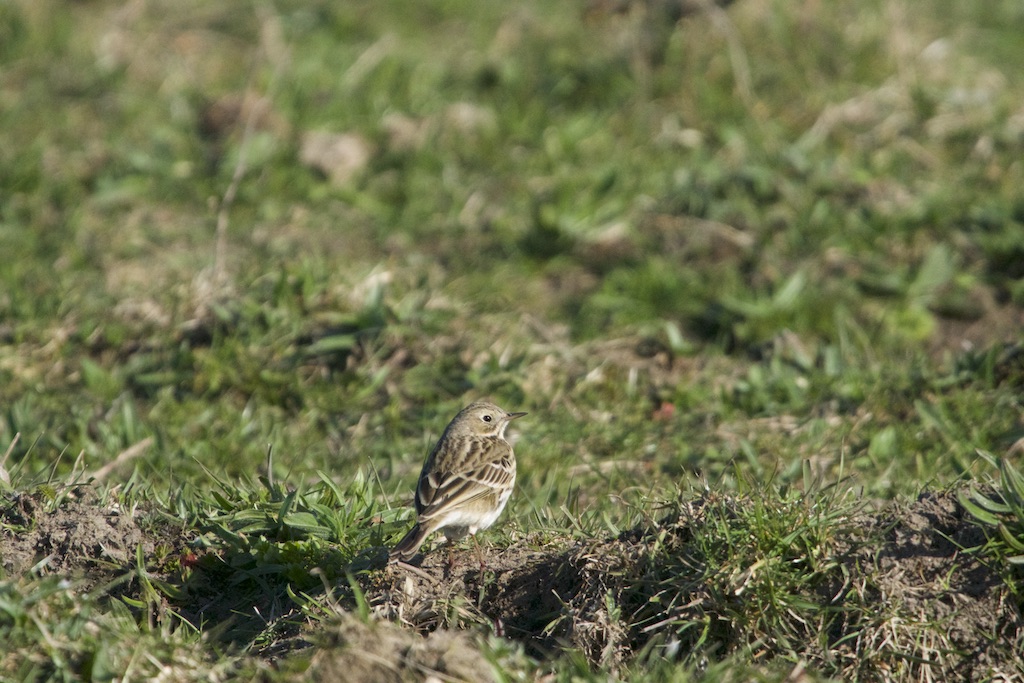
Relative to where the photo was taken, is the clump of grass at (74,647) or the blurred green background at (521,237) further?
the blurred green background at (521,237)

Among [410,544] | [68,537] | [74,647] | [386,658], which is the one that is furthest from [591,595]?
[68,537]

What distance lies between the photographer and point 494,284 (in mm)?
8688

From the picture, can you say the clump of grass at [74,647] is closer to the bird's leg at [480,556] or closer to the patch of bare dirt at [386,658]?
the patch of bare dirt at [386,658]

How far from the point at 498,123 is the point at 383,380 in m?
3.53

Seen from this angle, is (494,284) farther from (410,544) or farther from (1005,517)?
(1005,517)

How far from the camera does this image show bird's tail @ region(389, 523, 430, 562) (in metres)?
4.91

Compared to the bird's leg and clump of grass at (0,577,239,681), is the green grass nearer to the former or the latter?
clump of grass at (0,577,239,681)

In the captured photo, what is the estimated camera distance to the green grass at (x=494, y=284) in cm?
511

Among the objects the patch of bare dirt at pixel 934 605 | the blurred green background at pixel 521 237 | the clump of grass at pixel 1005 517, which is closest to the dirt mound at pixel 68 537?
the blurred green background at pixel 521 237

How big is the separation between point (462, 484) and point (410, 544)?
49 centimetres

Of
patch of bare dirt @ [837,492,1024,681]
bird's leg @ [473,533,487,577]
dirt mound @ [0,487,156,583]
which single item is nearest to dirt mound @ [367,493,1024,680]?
patch of bare dirt @ [837,492,1024,681]

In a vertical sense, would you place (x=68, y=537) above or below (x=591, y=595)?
above

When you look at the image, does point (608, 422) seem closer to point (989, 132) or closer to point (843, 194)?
point (843, 194)

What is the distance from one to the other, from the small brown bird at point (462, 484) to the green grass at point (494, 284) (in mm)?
227
